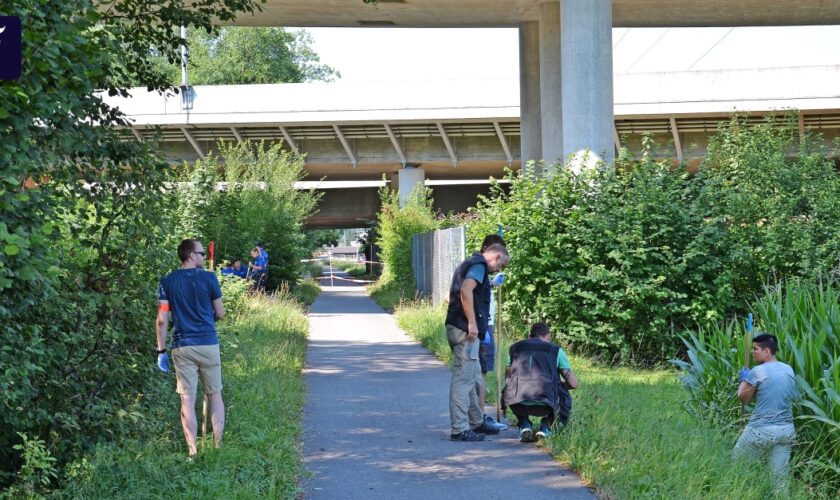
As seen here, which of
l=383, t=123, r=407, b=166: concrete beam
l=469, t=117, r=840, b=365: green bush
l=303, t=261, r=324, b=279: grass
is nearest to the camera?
l=469, t=117, r=840, b=365: green bush

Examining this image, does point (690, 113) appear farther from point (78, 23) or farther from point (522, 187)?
point (78, 23)

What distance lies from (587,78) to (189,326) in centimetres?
1552

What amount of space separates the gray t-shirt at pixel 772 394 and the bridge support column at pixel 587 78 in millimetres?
13612

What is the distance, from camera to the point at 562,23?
2288cm

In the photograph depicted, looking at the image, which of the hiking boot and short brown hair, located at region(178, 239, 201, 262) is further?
the hiking boot

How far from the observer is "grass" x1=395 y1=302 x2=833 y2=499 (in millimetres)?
7266

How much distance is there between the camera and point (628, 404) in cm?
1097

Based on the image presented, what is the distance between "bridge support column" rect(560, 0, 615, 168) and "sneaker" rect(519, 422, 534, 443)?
13.1 metres

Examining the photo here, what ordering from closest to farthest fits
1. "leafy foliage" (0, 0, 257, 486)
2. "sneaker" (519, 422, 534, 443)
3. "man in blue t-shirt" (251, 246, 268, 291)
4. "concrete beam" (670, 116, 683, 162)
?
"leafy foliage" (0, 0, 257, 486) → "sneaker" (519, 422, 534, 443) → "man in blue t-shirt" (251, 246, 268, 291) → "concrete beam" (670, 116, 683, 162)

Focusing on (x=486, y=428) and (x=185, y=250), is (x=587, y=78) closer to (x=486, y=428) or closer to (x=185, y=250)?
(x=486, y=428)

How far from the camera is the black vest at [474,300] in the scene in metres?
9.59

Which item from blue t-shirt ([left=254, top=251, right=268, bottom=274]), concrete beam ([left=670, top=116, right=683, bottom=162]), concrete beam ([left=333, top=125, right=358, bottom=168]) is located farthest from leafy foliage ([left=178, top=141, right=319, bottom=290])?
concrete beam ([left=670, top=116, right=683, bottom=162])

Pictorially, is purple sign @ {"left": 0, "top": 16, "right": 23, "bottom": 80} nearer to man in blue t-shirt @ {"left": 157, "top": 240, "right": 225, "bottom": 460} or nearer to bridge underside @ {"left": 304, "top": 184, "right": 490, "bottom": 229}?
man in blue t-shirt @ {"left": 157, "top": 240, "right": 225, "bottom": 460}

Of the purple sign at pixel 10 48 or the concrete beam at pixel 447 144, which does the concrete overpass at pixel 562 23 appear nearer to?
the concrete beam at pixel 447 144
